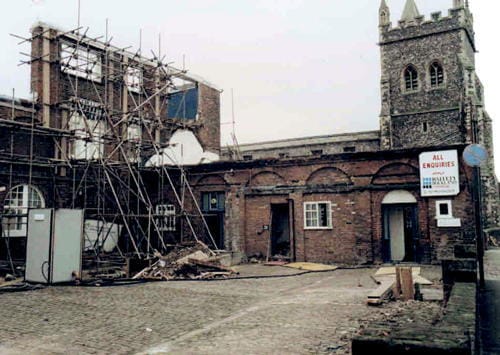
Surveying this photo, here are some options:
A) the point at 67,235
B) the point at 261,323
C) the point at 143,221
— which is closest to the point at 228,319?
the point at 261,323

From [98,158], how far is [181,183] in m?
4.94

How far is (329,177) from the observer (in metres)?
20.1

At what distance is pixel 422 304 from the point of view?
10.1 metres

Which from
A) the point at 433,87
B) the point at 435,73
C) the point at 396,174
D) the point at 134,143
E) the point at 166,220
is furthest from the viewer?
the point at 435,73

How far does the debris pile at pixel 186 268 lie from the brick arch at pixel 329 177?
5899mm

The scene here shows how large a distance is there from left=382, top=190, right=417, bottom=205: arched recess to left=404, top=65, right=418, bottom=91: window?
829 inches

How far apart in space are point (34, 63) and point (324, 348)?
19.6m

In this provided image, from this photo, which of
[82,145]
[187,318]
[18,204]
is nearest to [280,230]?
[82,145]

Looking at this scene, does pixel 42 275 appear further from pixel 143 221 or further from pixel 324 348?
pixel 324 348

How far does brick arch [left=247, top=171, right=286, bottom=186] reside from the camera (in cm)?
2130

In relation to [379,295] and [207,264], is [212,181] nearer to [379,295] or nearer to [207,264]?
[207,264]

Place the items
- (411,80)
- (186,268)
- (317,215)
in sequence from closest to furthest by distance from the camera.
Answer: (186,268)
(317,215)
(411,80)

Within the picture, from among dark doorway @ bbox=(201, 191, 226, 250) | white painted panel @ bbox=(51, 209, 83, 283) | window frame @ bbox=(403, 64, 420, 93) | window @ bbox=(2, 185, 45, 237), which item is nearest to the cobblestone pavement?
white painted panel @ bbox=(51, 209, 83, 283)

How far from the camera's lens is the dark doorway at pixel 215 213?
74.0ft
